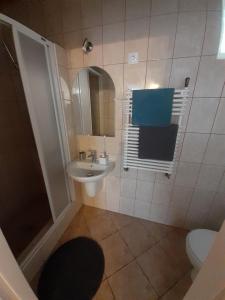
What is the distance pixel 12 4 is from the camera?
4.64 feet

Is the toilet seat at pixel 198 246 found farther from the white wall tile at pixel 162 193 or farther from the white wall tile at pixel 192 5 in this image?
the white wall tile at pixel 192 5

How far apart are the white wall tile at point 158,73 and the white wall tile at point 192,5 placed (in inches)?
13.8

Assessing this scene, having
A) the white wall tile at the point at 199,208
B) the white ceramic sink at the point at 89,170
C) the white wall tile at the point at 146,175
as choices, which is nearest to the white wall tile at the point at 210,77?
the white wall tile at the point at 146,175

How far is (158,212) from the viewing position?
172 cm

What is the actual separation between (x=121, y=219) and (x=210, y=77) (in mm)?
1836

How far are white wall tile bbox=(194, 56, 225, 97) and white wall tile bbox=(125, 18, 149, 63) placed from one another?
493 millimetres

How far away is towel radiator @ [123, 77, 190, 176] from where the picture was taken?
122cm

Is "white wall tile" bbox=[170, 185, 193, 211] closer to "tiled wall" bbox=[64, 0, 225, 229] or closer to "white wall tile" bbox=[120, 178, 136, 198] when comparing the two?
"tiled wall" bbox=[64, 0, 225, 229]

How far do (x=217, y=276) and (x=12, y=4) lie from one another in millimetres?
2571

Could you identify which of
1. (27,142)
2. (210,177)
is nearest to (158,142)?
(210,177)

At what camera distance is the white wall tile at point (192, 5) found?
1.00 meters

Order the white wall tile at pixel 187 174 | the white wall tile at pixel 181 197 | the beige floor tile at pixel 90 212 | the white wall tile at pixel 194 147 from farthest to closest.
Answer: the beige floor tile at pixel 90 212
the white wall tile at pixel 181 197
the white wall tile at pixel 187 174
the white wall tile at pixel 194 147

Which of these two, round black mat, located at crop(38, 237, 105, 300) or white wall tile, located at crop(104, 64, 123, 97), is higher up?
white wall tile, located at crop(104, 64, 123, 97)

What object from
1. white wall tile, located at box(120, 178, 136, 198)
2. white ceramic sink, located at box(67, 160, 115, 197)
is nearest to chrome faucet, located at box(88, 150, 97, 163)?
white ceramic sink, located at box(67, 160, 115, 197)
